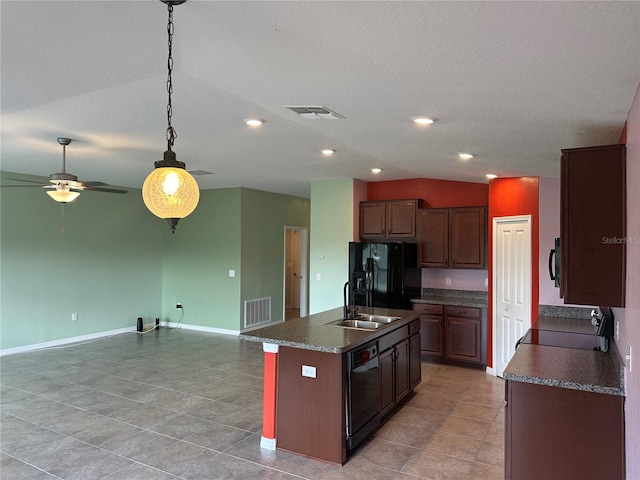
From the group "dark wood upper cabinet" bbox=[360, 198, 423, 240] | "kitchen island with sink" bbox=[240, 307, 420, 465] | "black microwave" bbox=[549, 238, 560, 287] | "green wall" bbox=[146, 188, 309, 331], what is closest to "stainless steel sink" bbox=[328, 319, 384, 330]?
"kitchen island with sink" bbox=[240, 307, 420, 465]

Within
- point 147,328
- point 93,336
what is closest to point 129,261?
point 147,328

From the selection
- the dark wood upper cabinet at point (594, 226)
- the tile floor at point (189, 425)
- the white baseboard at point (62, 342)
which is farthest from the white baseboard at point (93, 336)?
the dark wood upper cabinet at point (594, 226)

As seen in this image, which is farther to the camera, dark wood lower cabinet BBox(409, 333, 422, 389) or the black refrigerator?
the black refrigerator

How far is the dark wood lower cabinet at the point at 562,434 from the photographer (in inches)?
90.4

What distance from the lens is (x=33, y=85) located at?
9.07 feet

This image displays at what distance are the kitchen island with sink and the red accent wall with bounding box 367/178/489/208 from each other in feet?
10.1

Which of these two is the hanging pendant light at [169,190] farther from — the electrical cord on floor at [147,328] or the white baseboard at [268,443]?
the electrical cord on floor at [147,328]

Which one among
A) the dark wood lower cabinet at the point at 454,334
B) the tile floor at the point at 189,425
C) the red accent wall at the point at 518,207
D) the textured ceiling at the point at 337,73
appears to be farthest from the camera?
the dark wood lower cabinet at the point at 454,334

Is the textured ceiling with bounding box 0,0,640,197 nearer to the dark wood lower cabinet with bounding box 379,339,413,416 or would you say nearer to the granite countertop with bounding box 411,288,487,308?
the dark wood lower cabinet with bounding box 379,339,413,416

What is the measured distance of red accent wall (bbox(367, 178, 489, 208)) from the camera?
611 centimetres

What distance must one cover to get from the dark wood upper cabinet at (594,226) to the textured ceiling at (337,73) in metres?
0.27

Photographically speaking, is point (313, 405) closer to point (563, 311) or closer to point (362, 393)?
point (362, 393)

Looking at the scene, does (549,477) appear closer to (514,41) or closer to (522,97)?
(522,97)

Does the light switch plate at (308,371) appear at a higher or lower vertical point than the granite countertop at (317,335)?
lower
